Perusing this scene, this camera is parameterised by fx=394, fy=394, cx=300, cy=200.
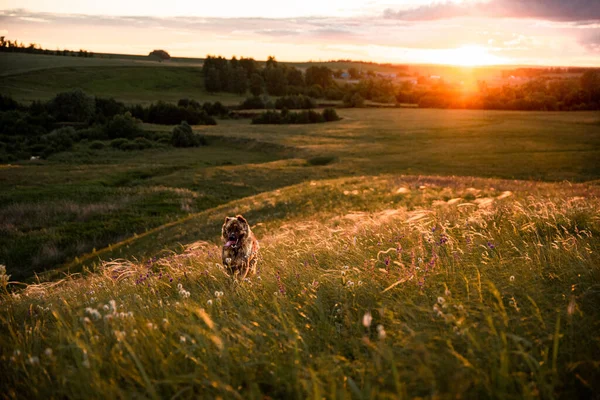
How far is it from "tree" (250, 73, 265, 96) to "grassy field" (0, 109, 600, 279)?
280 feet

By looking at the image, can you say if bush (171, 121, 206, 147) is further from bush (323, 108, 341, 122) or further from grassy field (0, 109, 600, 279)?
bush (323, 108, 341, 122)

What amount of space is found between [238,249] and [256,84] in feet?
588

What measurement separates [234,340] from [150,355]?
0.71 metres

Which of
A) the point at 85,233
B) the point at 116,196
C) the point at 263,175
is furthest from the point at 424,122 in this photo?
the point at 85,233

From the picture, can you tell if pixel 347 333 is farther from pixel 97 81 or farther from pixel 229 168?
pixel 97 81

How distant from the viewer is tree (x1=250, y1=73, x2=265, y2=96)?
575ft

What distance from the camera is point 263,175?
43.5 meters

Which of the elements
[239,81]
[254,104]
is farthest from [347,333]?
[239,81]

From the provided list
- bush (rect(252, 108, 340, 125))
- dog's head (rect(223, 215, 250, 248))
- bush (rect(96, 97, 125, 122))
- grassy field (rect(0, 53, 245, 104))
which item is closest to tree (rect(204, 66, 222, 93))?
grassy field (rect(0, 53, 245, 104))

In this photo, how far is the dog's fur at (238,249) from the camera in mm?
6211

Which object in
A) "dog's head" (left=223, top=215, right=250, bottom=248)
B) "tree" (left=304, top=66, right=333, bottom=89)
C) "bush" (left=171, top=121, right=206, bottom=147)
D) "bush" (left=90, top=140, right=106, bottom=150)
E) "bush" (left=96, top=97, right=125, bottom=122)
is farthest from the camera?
"tree" (left=304, top=66, right=333, bottom=89)

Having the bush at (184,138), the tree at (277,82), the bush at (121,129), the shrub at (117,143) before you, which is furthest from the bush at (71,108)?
the tree at (277,82)

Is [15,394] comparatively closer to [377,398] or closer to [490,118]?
[377,398]

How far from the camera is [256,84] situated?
176625 millimetres
